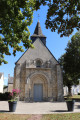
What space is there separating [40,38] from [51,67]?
7.20 metres

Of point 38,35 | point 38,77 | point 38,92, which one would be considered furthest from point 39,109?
point 38,35

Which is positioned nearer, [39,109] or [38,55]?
[39,109]

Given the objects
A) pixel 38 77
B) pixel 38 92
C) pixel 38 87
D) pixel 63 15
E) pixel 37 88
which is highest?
pixel 63 15

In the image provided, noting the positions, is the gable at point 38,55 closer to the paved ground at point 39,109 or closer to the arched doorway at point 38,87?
the arched doorway at point 38,87

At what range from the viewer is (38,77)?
19.8 m

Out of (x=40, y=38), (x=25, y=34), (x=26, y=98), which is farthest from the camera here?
(x=40, y=38)

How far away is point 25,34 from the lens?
9.83 metres

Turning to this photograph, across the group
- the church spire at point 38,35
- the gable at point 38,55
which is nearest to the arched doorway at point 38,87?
the gable at point 38,55

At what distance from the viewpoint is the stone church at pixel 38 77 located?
18875 mm

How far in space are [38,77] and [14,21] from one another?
1304cm

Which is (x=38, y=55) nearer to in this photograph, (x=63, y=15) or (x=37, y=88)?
(x=37, y=88)

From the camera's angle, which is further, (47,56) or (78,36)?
(78,36)

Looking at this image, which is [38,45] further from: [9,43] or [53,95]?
[9,43]

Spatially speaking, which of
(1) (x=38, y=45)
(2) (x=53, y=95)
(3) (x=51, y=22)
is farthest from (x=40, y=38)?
(3) (x=51, y=22)
